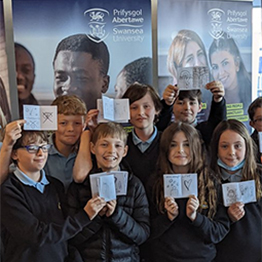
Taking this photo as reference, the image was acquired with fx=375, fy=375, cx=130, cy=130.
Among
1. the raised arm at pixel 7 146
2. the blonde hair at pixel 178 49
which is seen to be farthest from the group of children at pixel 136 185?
the blonde hair at pixel 178 49

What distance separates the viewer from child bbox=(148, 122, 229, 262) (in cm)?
176

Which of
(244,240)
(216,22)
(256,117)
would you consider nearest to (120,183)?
(244,240)

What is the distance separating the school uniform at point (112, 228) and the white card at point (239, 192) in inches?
16.8

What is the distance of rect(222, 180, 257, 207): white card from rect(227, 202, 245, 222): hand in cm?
2

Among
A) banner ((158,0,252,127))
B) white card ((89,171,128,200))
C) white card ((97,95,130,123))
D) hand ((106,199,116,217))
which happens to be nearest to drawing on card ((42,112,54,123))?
white card ((97,95,130,123))

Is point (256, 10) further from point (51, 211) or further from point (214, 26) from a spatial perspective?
point (51, 211)

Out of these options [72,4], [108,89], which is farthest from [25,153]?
[72,4]

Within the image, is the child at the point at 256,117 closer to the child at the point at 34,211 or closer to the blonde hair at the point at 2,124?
the child at the point at 34,211

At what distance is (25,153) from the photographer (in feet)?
5.22

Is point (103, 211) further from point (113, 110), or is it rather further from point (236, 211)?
point (236, 211)

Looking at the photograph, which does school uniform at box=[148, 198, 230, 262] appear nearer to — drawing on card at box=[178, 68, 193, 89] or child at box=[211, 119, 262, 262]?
child at box=[211, 119, 262, 262]

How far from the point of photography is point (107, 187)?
167 cm

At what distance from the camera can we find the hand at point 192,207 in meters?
1.74

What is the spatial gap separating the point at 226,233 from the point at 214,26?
1026mm
